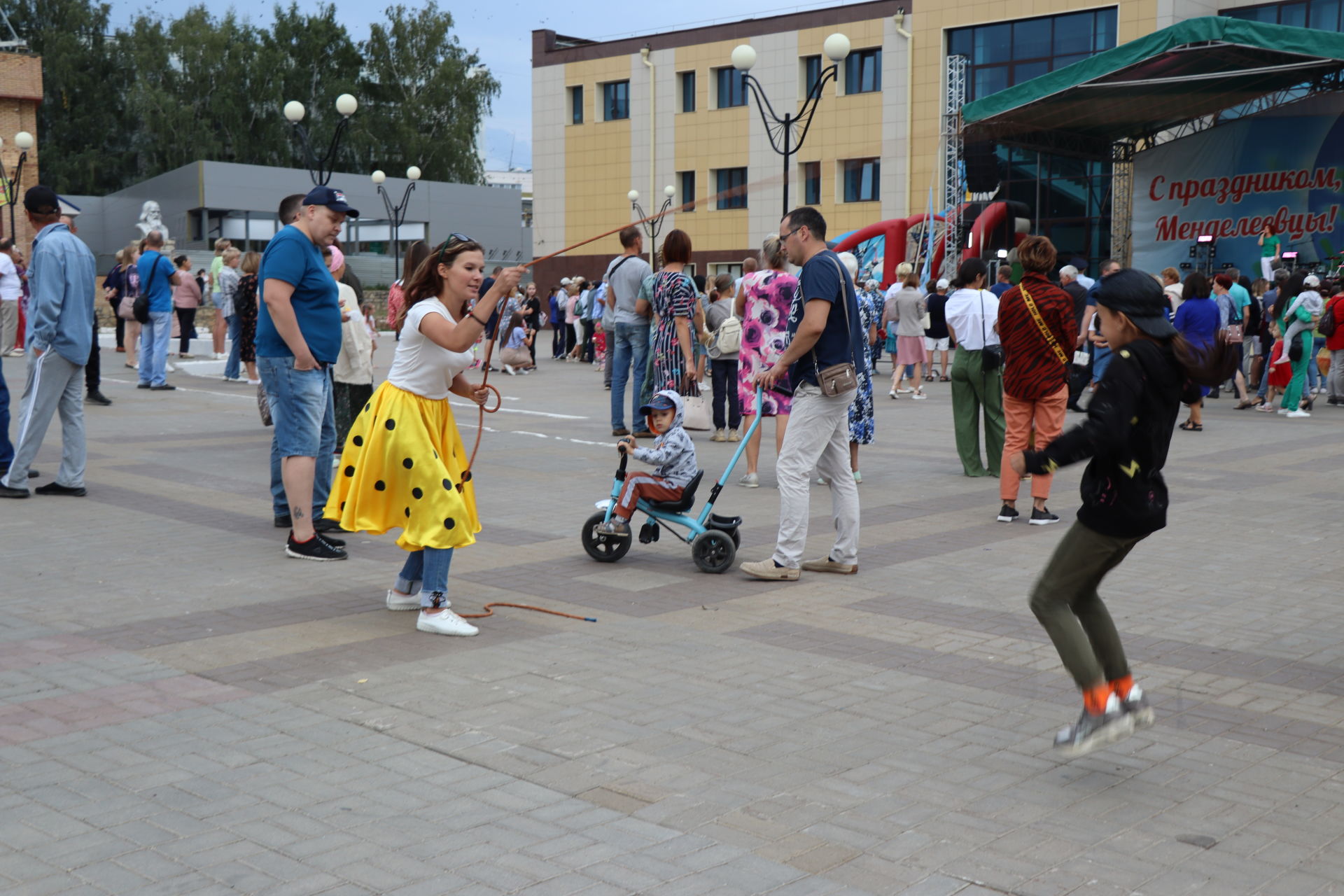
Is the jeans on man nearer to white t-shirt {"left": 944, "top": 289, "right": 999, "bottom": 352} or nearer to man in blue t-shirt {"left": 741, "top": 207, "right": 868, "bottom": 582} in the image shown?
man in blue t-shirt {"left": 741, "top": 207, "right": 868, "bottom": 582}

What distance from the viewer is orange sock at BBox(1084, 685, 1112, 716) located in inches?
166

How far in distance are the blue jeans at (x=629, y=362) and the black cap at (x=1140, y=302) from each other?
27.8 ft

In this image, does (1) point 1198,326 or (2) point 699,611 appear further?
(1) point 1198,326

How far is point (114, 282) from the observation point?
2011 cm

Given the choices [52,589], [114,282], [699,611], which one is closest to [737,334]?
[699,611]

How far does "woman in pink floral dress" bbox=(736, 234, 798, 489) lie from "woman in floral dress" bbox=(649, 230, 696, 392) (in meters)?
0.58

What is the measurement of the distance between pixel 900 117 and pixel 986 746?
129ft

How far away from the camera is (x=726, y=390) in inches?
507

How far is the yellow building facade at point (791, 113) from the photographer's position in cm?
3712

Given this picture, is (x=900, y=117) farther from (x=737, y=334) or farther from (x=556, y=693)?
(x=556, y=693)

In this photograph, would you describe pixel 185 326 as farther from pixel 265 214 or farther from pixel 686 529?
pixel 265 214

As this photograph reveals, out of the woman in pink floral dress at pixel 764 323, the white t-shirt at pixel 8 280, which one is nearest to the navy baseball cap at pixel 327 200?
the woman in pink floral dress at pixel 764 323

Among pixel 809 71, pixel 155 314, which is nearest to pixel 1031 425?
pixel 155 314

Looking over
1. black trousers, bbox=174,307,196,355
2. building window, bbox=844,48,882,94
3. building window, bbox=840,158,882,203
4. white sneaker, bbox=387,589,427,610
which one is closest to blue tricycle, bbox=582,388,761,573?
white sneaker, bbox=387,589,427,610
